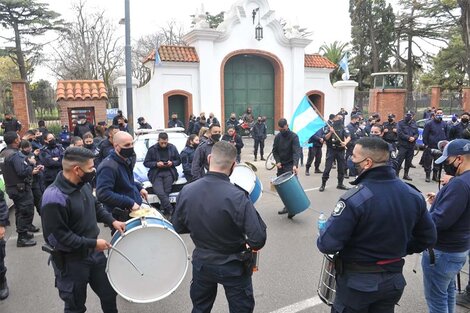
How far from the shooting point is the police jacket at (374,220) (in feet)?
8.12

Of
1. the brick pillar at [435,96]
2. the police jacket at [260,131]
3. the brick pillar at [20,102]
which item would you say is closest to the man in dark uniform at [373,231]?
the police jacket at [260,131]

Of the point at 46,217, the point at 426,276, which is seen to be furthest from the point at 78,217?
the point at 426,276

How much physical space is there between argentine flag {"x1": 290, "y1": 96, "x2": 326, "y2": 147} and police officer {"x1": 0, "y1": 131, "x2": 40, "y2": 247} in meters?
5.51

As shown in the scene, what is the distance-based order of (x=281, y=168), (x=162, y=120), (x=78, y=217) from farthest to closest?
(x=162, y=120)
(x=281, y=168)
(x=78, y=217)

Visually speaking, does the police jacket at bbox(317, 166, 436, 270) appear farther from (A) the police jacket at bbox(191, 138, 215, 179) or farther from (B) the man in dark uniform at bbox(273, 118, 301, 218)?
(B) the man in dark uniform at bbox(273, 118, 301, 218)

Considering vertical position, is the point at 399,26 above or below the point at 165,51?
above

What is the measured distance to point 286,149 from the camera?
7664mm

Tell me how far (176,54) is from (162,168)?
12.5 meters

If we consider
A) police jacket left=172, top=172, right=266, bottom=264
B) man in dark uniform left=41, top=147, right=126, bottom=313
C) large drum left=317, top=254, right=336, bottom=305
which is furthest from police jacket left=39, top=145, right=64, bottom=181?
large drum left=317, top=254, right=336, bottom=305

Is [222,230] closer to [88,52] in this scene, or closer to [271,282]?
[271,282]

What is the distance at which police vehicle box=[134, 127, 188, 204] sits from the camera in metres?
7.34

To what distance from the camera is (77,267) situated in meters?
3.15

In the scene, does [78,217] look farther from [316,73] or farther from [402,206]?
[316,73]

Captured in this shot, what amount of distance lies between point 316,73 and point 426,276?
1954 cm
